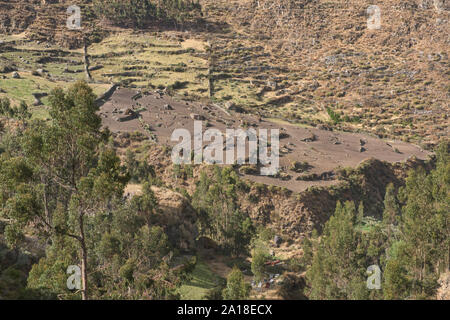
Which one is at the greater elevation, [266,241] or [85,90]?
[85,90]

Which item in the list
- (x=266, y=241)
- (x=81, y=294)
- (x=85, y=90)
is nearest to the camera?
(x=85, y=90)

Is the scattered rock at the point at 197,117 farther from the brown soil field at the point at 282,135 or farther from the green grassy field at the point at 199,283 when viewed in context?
the green grassy field at the point at 199,283

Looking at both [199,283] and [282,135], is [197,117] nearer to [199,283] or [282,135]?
[282,135]

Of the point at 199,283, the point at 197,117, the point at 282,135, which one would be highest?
the point at 197,117

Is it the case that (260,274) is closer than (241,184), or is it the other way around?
(260,274)

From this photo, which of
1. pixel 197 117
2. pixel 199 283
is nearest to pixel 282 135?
pixel 197 117

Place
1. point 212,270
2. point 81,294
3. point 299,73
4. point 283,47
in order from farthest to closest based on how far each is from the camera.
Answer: point 283,47
point 299,73
point 212,270
point 81,294

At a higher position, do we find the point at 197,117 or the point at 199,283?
the point at 197,117

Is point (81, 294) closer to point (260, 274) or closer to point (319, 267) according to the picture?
point (260, 274)

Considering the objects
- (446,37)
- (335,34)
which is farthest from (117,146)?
(446,37)

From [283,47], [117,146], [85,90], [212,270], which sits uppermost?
[283,47]

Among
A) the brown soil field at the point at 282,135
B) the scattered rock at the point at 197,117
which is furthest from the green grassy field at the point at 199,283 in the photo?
the scattered rock at the point at 197,117
